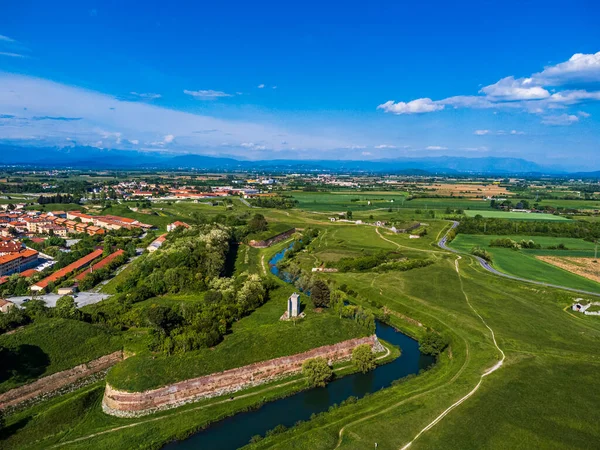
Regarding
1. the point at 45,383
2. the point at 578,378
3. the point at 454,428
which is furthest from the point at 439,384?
the point at 45,383

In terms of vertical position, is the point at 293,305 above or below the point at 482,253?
above

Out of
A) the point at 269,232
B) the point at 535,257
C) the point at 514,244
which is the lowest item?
the point at 269,232

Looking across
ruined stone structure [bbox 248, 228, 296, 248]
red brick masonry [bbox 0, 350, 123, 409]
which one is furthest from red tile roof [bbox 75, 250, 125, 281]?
red brick masonry [bbox 0, 350, 123, 409]

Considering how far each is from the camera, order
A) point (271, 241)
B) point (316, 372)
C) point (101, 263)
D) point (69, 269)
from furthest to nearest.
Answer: point (271, 241) → point (101, 263) → point (69, 269) → point (316, 372)

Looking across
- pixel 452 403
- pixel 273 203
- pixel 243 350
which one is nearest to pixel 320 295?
pixel 243 350

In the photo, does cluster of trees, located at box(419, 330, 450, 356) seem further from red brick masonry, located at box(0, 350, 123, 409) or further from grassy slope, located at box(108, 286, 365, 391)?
red brick masonry, located at box(0, 350, 123, 409)

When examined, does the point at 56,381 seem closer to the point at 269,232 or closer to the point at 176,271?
the point at 176,271

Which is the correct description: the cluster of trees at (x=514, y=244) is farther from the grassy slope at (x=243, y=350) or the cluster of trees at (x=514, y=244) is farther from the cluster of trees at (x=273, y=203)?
the cluster of trees at (x=273, y=203)
